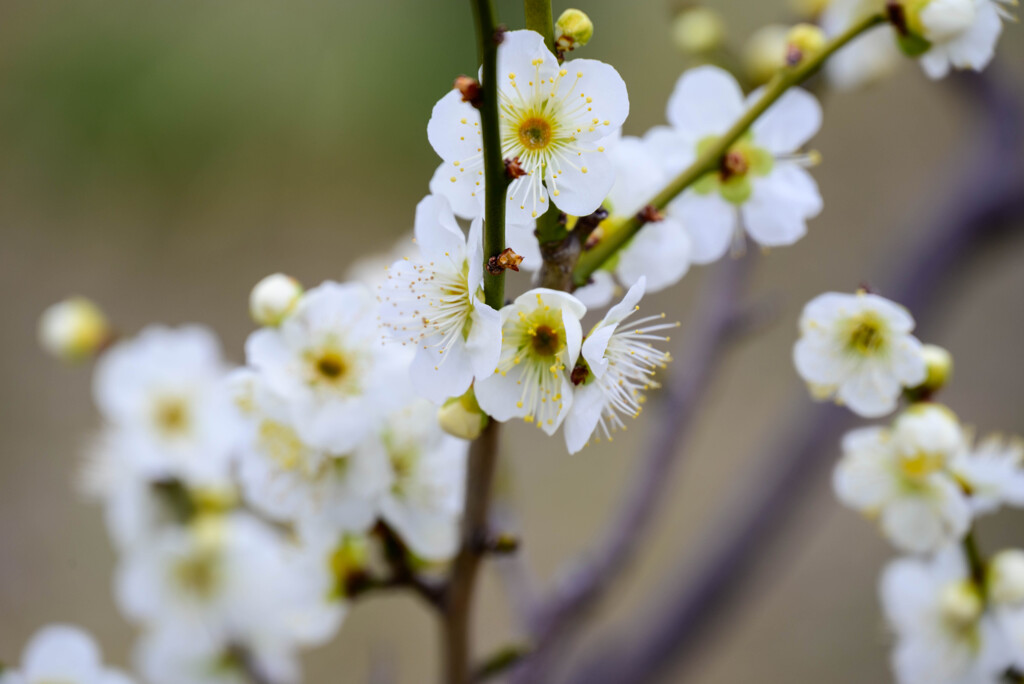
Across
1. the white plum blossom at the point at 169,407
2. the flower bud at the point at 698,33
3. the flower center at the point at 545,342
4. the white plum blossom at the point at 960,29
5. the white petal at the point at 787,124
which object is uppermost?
the flower bud at the point at 698,33

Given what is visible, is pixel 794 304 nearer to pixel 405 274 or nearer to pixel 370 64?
pixel 370 64

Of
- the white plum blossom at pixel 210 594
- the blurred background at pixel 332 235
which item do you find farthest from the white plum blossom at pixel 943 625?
the blurred background at pixel 332 235

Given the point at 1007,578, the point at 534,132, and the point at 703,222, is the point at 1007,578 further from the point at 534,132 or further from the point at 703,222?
the point at 534,132

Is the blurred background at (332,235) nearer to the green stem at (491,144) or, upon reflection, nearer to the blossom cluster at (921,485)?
the blossom cluster at (921,485)

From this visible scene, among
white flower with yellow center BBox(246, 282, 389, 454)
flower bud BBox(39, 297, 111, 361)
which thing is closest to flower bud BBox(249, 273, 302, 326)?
white flower with yellow center BBox(246, 282, 389, 454)

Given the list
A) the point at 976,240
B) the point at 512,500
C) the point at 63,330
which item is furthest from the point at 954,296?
the point at 63,330

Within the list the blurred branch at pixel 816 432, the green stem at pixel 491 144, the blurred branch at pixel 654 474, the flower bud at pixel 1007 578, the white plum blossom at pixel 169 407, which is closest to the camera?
the green stem at pixel 491 144
